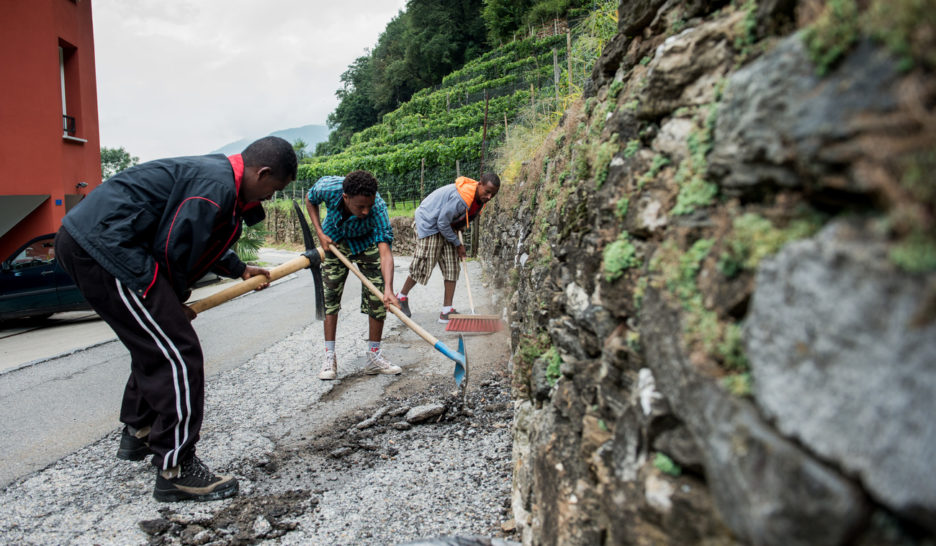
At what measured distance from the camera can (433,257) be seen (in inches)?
288

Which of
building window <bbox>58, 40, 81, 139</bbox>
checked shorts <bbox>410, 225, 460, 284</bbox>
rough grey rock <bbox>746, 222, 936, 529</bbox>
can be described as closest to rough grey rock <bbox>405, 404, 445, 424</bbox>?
rough grey rock <bbox>746, 222, 936, 529</bbox>

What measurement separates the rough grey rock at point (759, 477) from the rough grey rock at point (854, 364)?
0.03 meters

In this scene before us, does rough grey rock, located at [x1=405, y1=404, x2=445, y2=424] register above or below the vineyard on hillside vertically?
below

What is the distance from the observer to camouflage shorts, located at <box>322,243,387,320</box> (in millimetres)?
4945

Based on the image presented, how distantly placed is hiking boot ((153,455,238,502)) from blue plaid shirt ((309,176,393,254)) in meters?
2.44

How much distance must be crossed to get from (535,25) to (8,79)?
40423 mm

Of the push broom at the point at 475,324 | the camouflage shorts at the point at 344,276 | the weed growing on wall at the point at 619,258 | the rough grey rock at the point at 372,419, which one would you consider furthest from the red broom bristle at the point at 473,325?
the weed growing on wall at the point at 619,258

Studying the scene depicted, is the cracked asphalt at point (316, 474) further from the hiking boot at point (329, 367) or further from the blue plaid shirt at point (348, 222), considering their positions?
the blue plaid shirt at point (348, 222)

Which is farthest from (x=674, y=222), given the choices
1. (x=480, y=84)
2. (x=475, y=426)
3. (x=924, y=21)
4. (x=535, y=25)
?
(x=535, y=25)

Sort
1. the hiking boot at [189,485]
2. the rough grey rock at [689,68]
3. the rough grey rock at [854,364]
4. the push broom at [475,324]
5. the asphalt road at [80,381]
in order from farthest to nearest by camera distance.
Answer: the push broom at [475,324]
the asphalt road at [80,381]
the hiking boot at [189,485]
the rough grey rock at [689,68]
the rough grey rock at [854,364]

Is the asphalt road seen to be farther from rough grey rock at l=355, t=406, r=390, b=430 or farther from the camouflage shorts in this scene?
rough grey rock at l=355, t=406, r=390, b=430

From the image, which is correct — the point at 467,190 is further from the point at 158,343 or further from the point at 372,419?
the point at 158,343

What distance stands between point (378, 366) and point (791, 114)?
14.3ft

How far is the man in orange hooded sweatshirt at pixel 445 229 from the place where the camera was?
23.2ft
